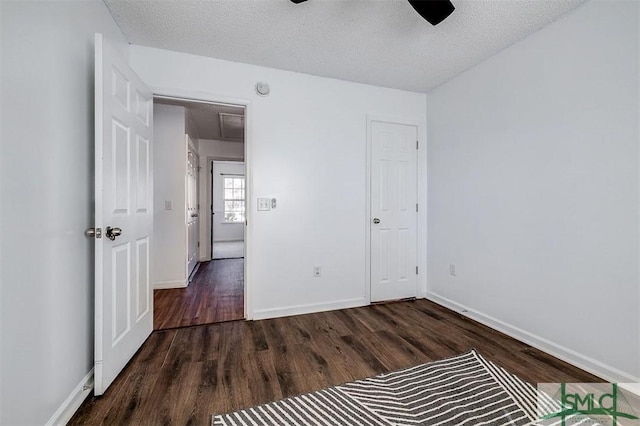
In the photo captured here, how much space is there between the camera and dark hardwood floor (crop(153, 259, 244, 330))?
8.77 feet

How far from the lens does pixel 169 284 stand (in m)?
3.72

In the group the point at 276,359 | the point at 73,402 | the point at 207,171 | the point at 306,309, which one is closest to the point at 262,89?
the point at 306,309

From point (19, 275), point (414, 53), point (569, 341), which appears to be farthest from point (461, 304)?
point (19, 275)

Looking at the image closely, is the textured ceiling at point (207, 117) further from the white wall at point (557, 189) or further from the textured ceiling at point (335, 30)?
the white wall at point (557, 189)

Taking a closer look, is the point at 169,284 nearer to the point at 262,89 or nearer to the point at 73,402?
the point at 73,402

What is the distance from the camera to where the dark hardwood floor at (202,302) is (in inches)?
105

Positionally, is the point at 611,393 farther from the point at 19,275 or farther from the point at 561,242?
the point at 19,275

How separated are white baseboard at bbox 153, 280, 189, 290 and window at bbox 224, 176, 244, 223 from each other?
15.8ft

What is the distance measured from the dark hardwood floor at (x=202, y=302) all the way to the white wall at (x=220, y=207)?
4.05 metres

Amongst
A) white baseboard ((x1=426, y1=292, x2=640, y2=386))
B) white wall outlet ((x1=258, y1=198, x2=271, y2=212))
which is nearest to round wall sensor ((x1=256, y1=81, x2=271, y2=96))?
white wall outlet ((x1=258, y1=198, x2=271, y2=212))

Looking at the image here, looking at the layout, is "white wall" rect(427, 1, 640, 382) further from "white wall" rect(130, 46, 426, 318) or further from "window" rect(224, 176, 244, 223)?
"window" rect(224, 176, 244, 223)

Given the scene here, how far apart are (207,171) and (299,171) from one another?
3637mm

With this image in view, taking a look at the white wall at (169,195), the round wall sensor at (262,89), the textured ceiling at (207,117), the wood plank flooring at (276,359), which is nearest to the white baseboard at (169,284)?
the white wall at (169,195)
